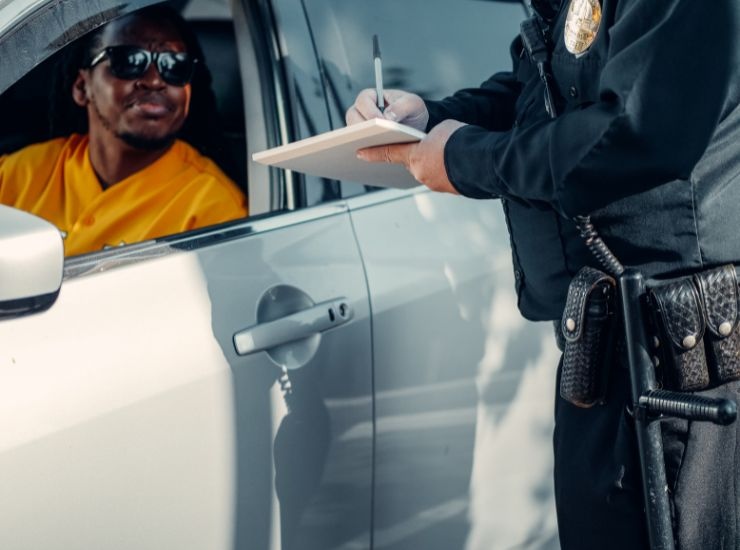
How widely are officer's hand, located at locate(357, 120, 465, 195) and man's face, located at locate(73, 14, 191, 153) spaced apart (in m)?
0.91

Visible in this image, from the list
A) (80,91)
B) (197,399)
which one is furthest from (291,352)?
(80,91)

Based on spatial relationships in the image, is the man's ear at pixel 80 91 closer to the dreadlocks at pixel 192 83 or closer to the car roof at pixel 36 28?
the dreadlocks at pixel 192 83

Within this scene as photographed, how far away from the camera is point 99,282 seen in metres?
1.80

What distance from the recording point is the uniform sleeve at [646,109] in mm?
1527

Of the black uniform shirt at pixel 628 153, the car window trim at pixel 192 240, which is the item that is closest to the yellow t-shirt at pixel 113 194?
the car window trim at pixel 192 240

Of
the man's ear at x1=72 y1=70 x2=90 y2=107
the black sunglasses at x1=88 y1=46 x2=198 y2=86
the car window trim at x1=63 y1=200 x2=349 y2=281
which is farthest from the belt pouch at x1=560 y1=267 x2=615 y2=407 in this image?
the man's ear at x1=72 y1=70 x2=90 y2=107

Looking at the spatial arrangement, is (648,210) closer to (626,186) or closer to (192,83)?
(626,186)

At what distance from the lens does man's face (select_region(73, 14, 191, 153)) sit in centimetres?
267

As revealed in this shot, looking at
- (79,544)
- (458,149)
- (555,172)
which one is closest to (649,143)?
(555,172)

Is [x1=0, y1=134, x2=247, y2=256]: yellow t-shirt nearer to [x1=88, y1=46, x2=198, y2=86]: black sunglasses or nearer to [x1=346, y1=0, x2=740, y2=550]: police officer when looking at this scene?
[x1=88, y1=46, x2=198, y2=86]: black sunglasses

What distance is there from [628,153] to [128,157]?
5.11 ft

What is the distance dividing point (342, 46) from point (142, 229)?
574mm

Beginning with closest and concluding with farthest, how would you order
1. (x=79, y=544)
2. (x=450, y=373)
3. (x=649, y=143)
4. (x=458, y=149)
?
(x=649, y=143), (x=79, y=544), (x=458, y=149), (x=450, y=373)

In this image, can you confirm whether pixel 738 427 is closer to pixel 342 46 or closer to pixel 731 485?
pixel 731 485
